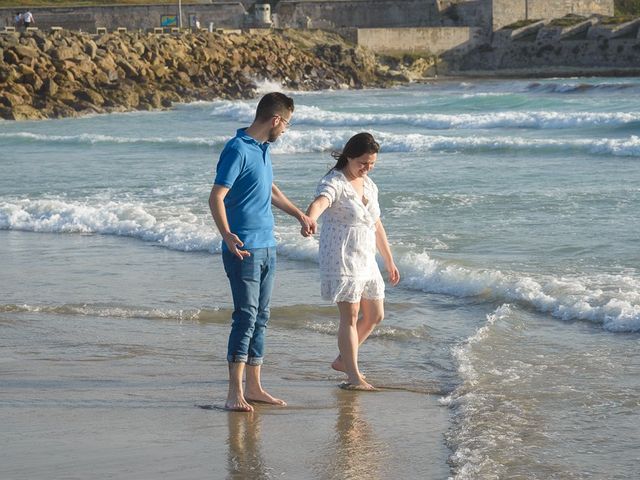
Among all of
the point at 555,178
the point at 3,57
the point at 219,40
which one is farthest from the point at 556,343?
the point at 219,40

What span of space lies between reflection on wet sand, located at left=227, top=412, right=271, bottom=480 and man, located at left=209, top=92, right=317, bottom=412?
0.13m

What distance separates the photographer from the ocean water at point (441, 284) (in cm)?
588

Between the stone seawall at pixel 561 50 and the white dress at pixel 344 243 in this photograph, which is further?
the stone seawall at pixel 561 50

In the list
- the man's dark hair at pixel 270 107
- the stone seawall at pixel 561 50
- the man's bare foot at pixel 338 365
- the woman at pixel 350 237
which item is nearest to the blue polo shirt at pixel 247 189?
the man's dark hair at pixel 270 107

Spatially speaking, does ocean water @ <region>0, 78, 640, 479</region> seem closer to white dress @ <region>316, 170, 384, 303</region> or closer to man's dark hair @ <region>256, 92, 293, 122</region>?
white dress @ <region>316, 170, 384, 303</region>

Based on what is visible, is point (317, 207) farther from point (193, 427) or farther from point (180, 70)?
point (180, 70)

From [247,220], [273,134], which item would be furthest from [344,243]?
[273,134]

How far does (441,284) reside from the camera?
9297 mm

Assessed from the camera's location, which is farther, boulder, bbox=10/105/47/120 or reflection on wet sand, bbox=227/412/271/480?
boulder, bbox=10/105/47/120

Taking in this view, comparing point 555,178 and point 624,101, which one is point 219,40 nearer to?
point 624,101

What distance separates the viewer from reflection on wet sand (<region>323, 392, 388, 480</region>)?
4969 mm

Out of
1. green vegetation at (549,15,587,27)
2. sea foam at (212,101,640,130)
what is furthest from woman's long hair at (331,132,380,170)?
green vegetation at (549,15,587,27)

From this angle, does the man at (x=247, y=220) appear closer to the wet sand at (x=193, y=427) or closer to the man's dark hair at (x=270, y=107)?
the man's dark hair at (x=270, y=107)

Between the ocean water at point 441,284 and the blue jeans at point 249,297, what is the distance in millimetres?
748
